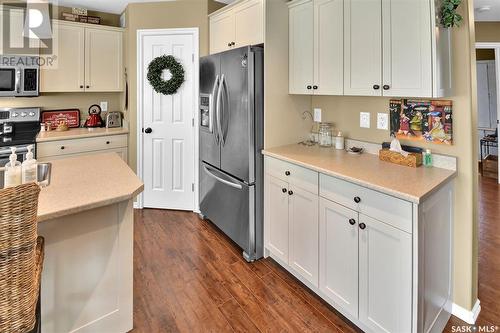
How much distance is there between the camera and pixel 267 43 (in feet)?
8.54

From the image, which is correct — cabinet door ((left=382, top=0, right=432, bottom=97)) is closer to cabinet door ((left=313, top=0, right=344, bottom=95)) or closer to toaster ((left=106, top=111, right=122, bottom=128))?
cabinet door ((left=313, top=0, right=344, bottom=95))

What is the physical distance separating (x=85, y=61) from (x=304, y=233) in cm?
346

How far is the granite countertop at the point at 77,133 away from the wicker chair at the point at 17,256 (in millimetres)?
2846

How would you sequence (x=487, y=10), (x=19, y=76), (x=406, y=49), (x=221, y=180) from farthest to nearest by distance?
1. (x=487, y=10)
2. (x=19, y=76)
3. (x=221, y=180)
4. (x=406, y=49)

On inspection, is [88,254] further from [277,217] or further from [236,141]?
[236,141]

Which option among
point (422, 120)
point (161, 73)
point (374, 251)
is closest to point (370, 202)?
point (374, 251)

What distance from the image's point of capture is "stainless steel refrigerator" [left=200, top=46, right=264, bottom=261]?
2.62m

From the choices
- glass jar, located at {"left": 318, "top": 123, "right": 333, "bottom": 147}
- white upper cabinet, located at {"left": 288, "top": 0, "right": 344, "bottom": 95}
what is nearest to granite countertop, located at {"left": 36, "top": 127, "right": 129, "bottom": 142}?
white upper cabinet, located at {"left": 288, "top": 0, "right": 344, "bottom": 95}

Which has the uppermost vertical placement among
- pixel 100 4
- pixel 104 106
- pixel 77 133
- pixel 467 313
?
pixel 100 4

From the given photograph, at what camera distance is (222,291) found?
7.61 ft

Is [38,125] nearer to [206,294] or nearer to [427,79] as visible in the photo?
[206,294]

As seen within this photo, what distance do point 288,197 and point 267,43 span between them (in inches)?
51.1

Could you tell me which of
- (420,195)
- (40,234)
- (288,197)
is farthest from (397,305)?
(40,234)

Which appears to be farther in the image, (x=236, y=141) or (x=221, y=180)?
(x=221, y=180)
